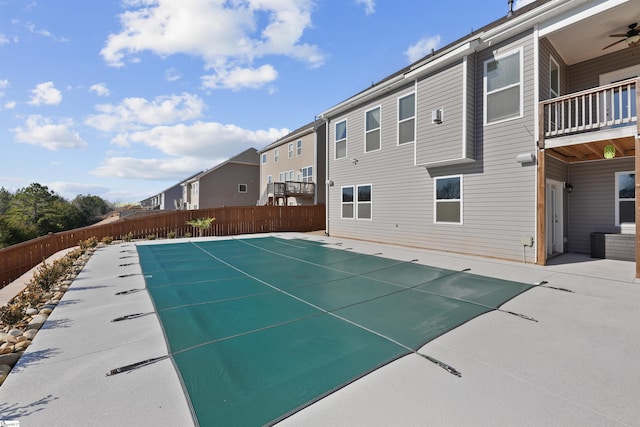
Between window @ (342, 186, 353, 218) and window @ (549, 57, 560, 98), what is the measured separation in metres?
6.84

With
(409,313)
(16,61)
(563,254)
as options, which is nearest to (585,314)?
(409,313)

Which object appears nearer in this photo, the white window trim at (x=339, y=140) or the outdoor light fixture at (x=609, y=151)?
the outdoor light fixture at (x=609, y=151)

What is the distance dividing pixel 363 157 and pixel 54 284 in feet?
31.4

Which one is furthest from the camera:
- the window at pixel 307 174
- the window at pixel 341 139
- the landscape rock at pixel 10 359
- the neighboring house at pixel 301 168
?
the window at pixel 307 174

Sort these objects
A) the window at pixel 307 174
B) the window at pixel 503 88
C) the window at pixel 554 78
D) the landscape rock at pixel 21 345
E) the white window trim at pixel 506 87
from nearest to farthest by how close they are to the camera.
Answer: the landscape rock at pixel 21 345 < the white window trim at pixel 506 87 < the window at pixel 503 88 < the window at pixel 554 78 < the window at pixel 307 174

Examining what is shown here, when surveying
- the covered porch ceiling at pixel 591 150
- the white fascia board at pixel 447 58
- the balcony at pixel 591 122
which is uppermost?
the white fascia board at pixel 447 58

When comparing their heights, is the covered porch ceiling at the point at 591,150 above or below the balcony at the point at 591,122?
below

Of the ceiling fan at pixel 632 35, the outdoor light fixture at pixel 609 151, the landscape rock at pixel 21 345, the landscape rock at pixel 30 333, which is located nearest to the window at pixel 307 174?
the outdoor light fixture at pixel 609 151

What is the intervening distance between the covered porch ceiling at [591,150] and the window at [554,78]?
4.96ft

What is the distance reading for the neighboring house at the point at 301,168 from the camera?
1738cm

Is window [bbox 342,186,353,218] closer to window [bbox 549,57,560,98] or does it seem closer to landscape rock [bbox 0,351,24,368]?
window [bbox 549,57,560,98]

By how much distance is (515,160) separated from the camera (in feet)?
21.9

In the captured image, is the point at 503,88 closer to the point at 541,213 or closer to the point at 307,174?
the point at 541,213

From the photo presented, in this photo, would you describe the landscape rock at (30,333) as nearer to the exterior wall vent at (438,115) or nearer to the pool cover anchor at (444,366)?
the pool cover anchor at (444,366)
